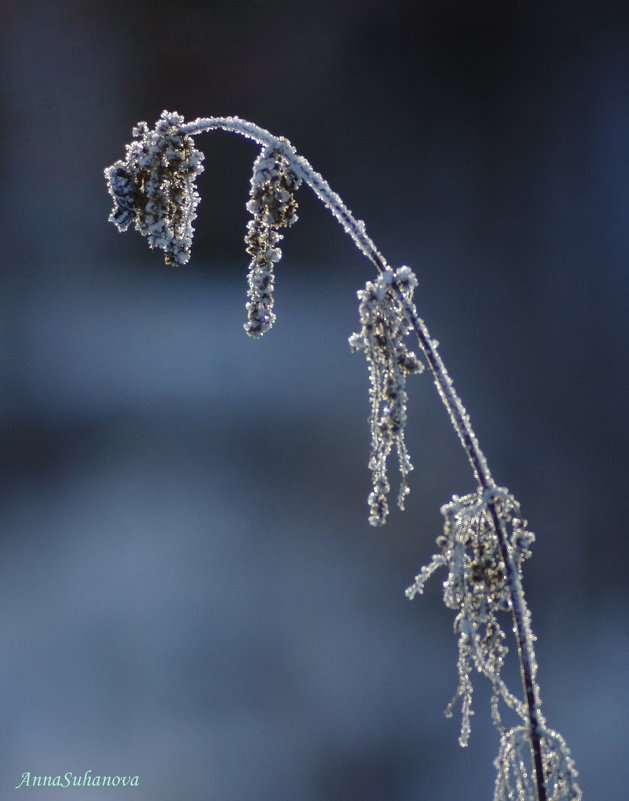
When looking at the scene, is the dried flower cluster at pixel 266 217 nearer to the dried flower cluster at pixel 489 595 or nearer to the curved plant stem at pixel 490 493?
the curved plant stem at pixel 490 493

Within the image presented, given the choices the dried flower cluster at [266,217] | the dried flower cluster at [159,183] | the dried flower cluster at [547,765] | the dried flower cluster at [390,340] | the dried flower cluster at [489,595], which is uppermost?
the dried flower cluster at [159,183]

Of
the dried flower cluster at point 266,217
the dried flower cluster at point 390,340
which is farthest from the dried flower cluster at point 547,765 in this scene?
the dried flower cluster at point 266,217

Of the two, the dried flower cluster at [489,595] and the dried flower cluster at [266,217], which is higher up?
the dried flower cluster at [266,217]

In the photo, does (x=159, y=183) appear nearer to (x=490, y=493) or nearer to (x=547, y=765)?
(x=490, y=493)

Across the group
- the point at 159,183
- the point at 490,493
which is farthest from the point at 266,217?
the point at 490,493

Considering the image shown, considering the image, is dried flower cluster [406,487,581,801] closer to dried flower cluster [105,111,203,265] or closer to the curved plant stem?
the curved plant stem

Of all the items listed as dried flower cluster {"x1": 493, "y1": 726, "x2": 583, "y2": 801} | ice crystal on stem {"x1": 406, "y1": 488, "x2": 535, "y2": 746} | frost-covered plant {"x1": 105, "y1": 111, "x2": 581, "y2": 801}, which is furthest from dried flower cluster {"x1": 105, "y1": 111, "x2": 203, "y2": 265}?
dried flower cluster {"x1": 493, "y1": 726, "x2": 583, "y2": 801}
